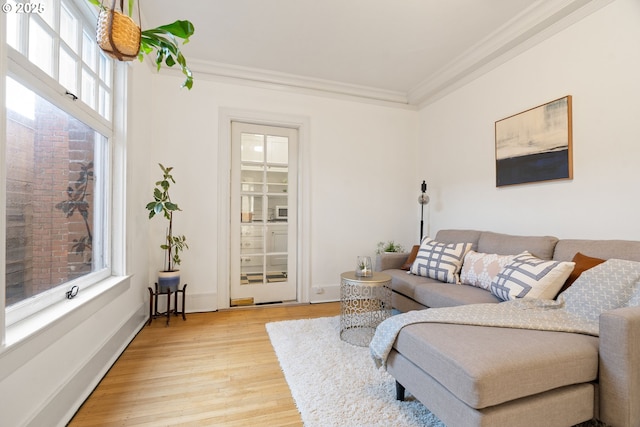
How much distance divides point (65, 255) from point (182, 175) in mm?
1670

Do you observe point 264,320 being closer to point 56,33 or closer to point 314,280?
point 314,280

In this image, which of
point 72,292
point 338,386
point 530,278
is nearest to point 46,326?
point 72,292

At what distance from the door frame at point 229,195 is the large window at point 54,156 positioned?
1.22 meters

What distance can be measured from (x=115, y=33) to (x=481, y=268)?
9.28 feet

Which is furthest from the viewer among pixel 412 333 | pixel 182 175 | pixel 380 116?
pixel 380 116

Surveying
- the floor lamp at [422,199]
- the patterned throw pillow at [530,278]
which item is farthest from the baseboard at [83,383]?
the floor lamp at [422,199]

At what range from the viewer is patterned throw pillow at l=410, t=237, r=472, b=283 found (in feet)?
8.81

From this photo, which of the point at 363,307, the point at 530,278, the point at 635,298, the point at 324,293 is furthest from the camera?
the point at 324,293

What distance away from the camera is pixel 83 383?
1.71m

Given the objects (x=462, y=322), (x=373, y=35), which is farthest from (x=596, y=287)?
(x=373, y=35)

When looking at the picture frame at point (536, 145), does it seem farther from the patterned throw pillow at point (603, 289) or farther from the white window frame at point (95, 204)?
the white window frame at point (95, 204)

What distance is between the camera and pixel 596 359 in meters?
1.36

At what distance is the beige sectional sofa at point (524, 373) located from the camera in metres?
1.18

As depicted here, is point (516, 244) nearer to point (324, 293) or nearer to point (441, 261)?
point (441, 261)
